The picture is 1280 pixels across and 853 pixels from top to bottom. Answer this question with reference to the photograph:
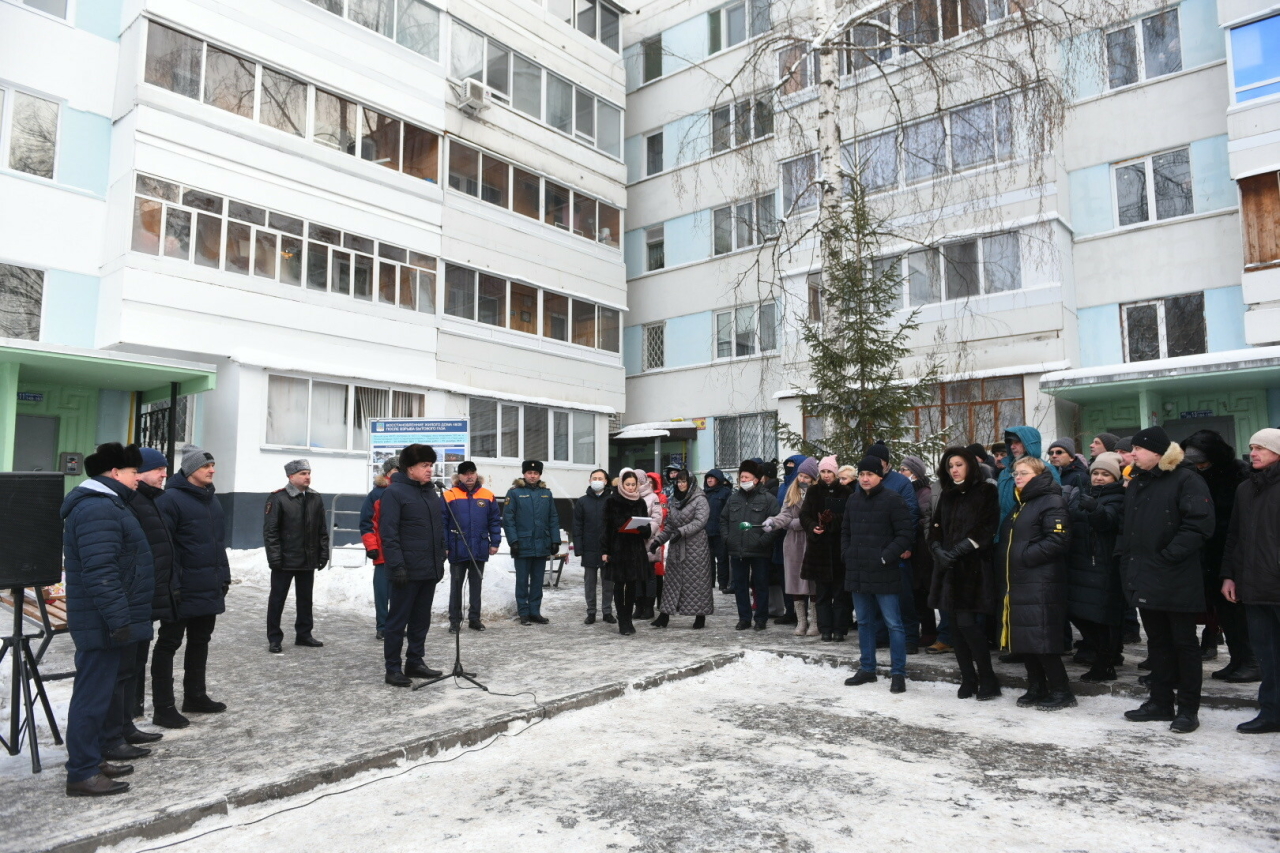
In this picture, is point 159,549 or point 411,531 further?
point 411,531

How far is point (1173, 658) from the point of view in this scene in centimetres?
582

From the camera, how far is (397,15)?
806 inches

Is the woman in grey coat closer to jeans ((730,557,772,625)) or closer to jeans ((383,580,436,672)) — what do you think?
jeans ((730,557,772,625))

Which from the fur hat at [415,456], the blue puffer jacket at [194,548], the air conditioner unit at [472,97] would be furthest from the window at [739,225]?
the blue puffer jacket at [194,548]

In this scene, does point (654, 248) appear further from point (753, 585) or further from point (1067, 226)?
point (753, 585)

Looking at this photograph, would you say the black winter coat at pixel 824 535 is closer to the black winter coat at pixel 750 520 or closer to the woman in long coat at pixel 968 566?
the black winter coat at pixel 750 520

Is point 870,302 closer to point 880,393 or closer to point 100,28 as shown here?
point 880,393

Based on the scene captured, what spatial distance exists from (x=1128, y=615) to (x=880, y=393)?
3297mm

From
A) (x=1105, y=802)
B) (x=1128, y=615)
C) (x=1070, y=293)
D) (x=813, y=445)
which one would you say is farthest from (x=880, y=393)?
(x=1070, y=293)

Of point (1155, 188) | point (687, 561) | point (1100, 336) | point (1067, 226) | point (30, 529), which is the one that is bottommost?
point (687, 561)

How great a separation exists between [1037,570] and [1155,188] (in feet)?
51.0

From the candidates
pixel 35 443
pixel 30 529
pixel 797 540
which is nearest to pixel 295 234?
pixel 35 443

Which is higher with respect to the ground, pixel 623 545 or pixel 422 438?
pixel 422 438

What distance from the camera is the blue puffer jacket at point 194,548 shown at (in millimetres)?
5965
